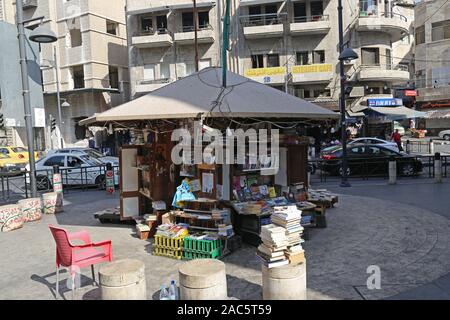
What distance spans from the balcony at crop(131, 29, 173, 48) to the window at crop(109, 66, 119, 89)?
4.92 meters

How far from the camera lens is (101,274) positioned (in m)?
4.44

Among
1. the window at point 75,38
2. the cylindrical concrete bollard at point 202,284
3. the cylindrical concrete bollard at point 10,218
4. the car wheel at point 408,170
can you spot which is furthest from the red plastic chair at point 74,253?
the window at point 75,38

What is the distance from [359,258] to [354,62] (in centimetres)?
2664

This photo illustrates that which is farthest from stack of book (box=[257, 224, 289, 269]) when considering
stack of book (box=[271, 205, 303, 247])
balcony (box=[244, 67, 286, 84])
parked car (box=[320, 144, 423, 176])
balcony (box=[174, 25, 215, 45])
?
balcony (box=[174, 25, 215, 45])

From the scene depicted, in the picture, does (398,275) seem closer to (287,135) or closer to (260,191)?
(260,191)

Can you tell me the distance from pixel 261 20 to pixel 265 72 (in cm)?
437

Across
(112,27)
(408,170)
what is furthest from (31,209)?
(112,27)

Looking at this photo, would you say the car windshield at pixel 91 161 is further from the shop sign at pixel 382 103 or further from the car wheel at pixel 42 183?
the shop sign at pixel 382 103

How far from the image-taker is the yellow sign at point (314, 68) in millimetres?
29172

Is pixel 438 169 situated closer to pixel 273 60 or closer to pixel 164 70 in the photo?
pixel 273 60

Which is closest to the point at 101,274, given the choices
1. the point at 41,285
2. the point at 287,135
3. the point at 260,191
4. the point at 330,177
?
the point at 41,285

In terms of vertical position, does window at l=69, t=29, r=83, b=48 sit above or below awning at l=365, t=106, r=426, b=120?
above

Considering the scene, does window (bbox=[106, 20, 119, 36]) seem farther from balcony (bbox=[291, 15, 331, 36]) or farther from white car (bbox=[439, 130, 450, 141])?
white car (bbox=[439, 130, 450, 141])

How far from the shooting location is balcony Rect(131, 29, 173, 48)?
31.0 metres
